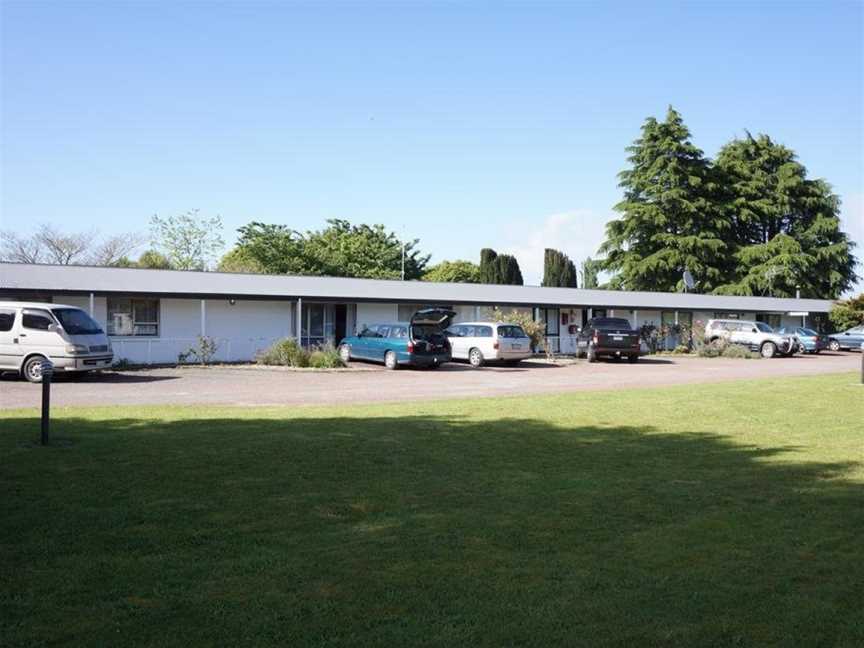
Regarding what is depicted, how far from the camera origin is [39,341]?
19.4 meters

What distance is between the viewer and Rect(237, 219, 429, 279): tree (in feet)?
213

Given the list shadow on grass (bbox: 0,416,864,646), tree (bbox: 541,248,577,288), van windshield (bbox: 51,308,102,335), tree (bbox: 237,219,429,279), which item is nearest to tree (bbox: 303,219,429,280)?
tree (bbox: 237,219,429,279)

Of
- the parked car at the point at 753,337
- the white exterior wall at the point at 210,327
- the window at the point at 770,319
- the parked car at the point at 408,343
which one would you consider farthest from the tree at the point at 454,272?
the parked car at the point at 408,343

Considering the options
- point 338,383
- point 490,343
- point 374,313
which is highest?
point 374,313

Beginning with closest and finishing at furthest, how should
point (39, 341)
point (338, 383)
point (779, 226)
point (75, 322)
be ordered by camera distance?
point (39, 341), point (75, 322), point (338, 383), point (779, 226)

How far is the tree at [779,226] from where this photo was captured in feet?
212

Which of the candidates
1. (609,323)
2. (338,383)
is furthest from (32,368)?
(609,323)

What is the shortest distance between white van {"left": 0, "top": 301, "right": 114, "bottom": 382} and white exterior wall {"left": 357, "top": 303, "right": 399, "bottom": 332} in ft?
42.9

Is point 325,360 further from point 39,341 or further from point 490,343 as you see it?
point 39,341

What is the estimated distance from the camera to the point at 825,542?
19.0 ft

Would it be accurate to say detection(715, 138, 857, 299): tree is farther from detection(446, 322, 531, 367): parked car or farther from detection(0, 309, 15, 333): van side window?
detection(0, 309, 15, 333): van side window

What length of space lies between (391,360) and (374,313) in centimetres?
647

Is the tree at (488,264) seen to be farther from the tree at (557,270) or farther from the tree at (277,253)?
the tree at (277,253)

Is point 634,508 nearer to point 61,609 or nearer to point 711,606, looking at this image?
point 711,606
